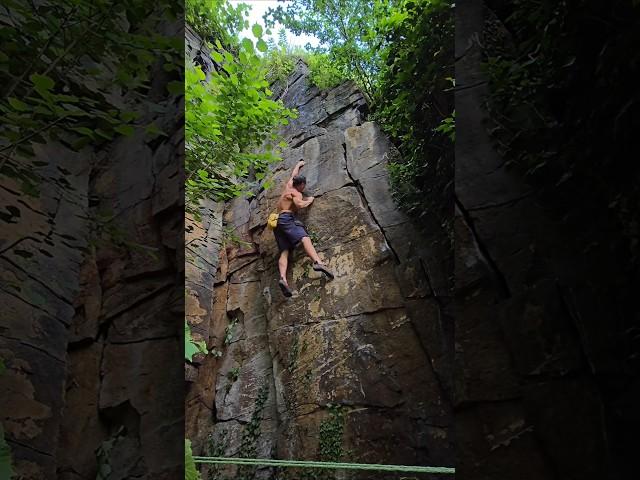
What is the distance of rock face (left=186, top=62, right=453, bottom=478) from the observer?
292 cm

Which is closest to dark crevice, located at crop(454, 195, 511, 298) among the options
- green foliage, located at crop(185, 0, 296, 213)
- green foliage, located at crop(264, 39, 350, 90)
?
green foliage, located at crop(185, 0, 296, 213)

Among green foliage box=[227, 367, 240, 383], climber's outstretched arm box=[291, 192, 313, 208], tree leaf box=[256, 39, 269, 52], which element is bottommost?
green foliage box=[227, 367, 240, 383]

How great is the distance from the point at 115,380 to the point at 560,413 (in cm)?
110

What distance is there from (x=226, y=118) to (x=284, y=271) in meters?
1.52

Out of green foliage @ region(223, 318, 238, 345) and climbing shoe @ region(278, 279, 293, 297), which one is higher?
climbing shoe @ region(278, 279, 293, 297)

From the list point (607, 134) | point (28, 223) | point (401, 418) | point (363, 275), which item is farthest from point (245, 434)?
point (607, 134)

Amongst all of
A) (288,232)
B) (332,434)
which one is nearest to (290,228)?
(288,232)

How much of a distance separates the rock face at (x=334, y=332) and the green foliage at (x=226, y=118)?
3.57 ft

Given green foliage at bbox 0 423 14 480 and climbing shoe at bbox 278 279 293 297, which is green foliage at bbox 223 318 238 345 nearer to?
climbing shoe at bbox 278 279 293 297

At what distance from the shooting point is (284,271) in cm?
377

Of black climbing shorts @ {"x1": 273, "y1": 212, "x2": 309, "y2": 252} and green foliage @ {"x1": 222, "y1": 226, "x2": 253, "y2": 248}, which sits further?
green foliage @ {"x1": 222, "y1": 226, "x2": 253, "y2": 248}

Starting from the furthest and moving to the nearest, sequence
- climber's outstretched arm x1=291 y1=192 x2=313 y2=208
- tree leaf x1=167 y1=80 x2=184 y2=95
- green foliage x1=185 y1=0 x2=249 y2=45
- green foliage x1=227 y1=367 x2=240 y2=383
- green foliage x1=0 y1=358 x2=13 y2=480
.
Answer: climber's outstretched arm x1=291 y1=192 x2=313 y2=208 → green foliage x1=227 y1=367 x2=240 y2=383 → green foliage x1=185 y1=0 x2=249 y2=45 → tree leaf x1=167 y1=80 x2=184 y2=95 → green foliage x1=0 y1=358 x2=13 y2=480

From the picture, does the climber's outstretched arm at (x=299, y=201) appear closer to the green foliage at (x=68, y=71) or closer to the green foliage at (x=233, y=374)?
the green foliage at (x=233, y=374)

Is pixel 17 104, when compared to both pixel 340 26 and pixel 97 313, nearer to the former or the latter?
pixel 97 313
